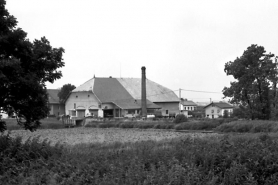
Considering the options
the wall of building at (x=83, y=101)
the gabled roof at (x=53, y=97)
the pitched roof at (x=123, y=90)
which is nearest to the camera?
the wall of building at (x=83, y=101)

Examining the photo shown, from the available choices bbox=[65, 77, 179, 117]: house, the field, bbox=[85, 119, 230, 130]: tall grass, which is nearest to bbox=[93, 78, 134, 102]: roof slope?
bbox=[65, 77, 179, 117]: house

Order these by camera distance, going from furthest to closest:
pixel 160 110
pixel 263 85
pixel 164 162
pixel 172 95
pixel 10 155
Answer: pixel 172 95
pixel 160 110
pixel 263 85
pixel 10 155
pixel 164 162

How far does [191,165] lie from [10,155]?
648 cm

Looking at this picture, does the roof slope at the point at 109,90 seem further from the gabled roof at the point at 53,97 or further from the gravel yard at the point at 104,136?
the gravel yard at the point at 104,136

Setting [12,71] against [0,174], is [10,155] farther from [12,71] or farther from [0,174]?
[12,71]

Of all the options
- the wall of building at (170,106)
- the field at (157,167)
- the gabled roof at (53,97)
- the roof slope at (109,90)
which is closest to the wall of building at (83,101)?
the roof slope at (109,90)

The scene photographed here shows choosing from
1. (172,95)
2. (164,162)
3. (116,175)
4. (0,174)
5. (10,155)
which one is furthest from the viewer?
(172,95)

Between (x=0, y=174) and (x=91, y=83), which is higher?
(x=91, y=83)

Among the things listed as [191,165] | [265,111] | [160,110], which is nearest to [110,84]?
[160,110]

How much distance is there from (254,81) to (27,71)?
28.3 metres

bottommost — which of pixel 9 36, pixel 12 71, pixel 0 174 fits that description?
pixel 0 174

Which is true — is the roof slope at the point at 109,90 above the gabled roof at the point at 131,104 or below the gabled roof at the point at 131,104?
above

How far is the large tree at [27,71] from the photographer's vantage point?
44.4 ft

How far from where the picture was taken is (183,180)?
8.55m
